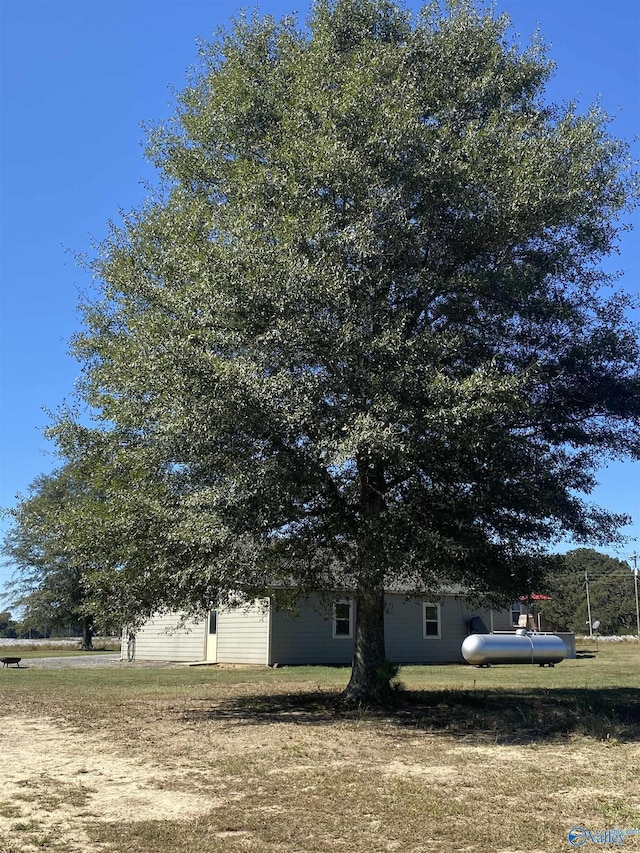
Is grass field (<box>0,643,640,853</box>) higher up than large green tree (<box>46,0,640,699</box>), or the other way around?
large green tree (<box>46,0,640,699</box>)

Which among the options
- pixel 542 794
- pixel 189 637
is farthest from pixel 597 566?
pixel 542 794

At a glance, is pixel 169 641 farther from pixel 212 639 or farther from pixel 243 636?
pixel 243 636

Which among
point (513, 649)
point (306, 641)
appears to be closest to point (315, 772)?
point (306, 641)

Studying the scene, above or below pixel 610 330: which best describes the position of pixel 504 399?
below

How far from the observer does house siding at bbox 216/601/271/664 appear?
26.8 meters

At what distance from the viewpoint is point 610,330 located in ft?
44.8

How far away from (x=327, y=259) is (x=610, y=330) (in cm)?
536

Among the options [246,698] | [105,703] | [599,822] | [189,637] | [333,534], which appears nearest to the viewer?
[599,822]

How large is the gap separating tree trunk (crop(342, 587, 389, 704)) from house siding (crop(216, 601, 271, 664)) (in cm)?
1150

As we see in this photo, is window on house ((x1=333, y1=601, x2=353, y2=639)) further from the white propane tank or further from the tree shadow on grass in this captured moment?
the tree shadow on grass

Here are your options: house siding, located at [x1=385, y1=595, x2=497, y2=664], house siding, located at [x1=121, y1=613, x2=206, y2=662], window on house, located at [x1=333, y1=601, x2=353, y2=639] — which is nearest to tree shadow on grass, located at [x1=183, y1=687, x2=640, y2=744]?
window on house, located at [x1=333, y1=601, x2=353, y2=639]

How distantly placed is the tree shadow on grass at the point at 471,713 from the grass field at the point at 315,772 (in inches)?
2.4

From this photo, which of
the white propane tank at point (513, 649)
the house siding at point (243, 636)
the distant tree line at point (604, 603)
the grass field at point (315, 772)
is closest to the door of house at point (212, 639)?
the house siding at point (243, 636)

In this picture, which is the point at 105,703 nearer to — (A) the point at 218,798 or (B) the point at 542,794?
(A) the point at 218,798
